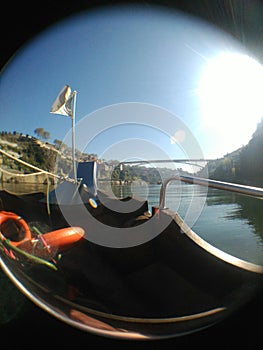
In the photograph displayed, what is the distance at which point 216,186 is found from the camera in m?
0.74

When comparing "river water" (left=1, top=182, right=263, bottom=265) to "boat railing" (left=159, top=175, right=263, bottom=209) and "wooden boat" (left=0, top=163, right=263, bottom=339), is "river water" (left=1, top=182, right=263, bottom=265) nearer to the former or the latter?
"boat railing" (left=159, top=175, right=263, bottom=209)

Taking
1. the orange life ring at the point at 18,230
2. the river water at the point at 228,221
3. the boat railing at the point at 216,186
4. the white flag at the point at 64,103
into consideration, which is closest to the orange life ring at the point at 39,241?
the orange life ring at the point at 18,230

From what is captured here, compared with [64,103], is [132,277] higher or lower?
lower

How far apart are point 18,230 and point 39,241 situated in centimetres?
8

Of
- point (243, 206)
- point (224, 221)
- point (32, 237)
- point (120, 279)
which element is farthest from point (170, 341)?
point (243, 206)

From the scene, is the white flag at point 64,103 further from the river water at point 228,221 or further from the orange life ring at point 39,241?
the river water at point 228,221

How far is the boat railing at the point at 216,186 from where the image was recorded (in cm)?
58

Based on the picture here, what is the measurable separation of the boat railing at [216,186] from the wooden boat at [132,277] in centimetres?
13

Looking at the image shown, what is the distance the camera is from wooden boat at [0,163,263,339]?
20.8 inches

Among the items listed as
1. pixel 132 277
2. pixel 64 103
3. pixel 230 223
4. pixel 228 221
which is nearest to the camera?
pixel 132 277

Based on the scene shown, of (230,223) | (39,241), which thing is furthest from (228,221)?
(39,241)

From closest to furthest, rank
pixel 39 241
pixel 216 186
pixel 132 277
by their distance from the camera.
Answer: pixel 39 241
pixel 216 186
pixel 132 277

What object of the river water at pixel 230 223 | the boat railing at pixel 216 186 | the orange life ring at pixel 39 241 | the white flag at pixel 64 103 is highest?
the white flag at pixel 64 103

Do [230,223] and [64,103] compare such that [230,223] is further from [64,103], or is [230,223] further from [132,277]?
[64,103]
